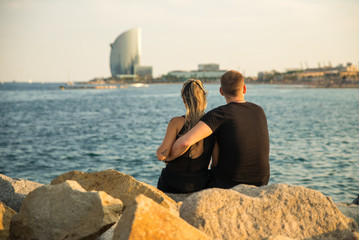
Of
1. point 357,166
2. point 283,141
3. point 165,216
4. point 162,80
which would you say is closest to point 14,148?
point 283,141

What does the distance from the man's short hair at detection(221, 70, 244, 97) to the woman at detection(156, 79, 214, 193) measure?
20 centimetres

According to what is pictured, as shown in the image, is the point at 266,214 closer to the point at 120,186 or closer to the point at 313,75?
the point at 120,186

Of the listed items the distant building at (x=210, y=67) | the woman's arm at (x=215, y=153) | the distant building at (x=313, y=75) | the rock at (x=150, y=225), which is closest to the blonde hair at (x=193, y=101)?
the woman's arm at (x=215, y=153)

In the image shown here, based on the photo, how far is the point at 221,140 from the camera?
3.03m

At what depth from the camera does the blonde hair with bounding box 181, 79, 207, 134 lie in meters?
2.97

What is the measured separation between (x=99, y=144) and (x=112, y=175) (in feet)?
36.5

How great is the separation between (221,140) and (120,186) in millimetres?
902

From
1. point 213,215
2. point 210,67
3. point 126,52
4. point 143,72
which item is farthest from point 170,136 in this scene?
point 210,67

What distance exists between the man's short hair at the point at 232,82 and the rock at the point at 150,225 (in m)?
1.38

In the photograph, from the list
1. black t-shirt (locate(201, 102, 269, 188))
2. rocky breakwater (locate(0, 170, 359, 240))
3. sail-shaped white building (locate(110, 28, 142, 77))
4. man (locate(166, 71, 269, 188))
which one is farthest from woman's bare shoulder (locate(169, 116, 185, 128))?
sail-shaped white building (locate(110, 28, 142, 77))

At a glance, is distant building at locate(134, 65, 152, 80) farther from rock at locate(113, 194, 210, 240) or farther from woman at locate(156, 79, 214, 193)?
rock at locate(113, 194, 210, 240)

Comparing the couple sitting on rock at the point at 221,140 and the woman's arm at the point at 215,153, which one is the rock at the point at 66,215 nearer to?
the couple sitting on rock at the point at 221,140

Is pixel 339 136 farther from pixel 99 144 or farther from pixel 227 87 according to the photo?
pixel 227 87

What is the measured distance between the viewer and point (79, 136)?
16.0 metres
